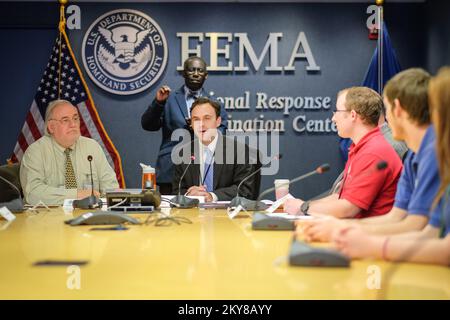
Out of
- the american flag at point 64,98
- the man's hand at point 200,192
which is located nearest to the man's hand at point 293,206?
the man's hand at point 200,192

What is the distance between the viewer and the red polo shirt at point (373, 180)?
2846mm

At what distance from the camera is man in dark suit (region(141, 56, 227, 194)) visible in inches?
231

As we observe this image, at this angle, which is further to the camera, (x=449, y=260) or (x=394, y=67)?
(x=394, y=67)

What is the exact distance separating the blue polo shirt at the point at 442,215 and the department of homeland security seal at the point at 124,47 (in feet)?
15.8

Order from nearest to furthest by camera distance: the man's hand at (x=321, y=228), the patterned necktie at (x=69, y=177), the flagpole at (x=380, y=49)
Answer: the man's hand at (x=321, y=228)
the patterned necktie at (x=69, y=177)
the flagpole at (x=380, y=49)

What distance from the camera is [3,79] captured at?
643 cm

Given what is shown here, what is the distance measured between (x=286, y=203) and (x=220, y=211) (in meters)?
0.45

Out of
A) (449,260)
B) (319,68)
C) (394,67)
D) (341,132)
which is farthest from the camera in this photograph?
(319,68)

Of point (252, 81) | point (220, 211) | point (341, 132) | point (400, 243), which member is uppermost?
point (252, 81)

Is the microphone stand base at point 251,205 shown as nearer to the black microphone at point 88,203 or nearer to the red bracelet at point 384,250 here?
the black microphone at point 88,203

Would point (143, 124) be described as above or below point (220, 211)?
above

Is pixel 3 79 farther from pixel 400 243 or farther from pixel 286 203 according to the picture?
pixel 400 243

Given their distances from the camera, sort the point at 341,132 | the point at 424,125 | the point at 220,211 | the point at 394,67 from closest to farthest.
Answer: the point at 424,125 < the point at 341,132 < the point at 220,211 < the point at 394,67
